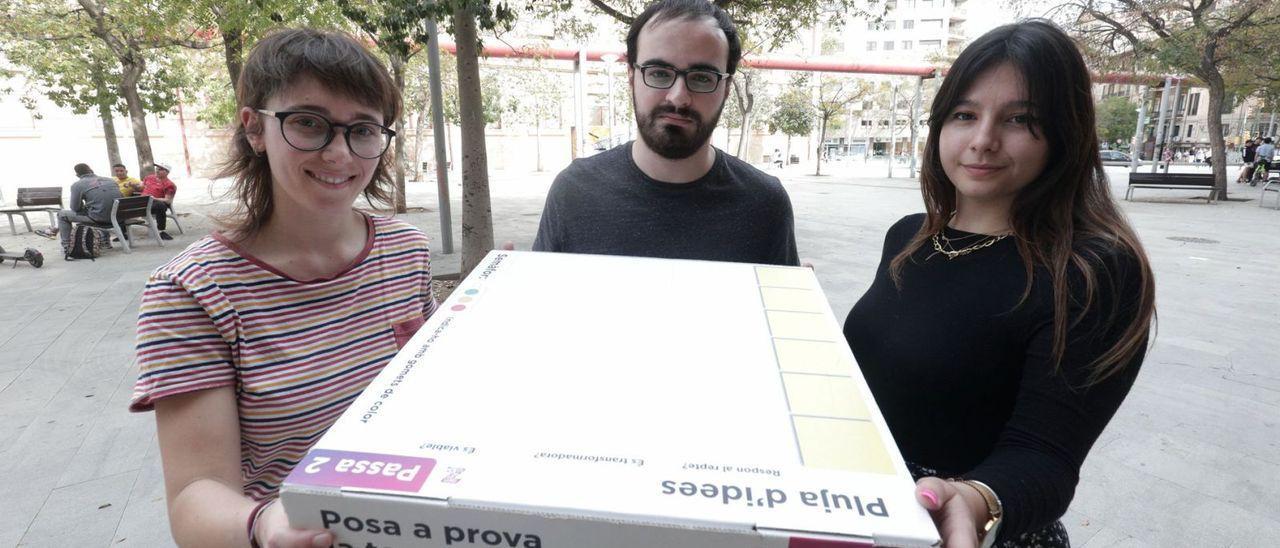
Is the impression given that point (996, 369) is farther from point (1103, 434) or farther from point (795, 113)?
point (795, 113)

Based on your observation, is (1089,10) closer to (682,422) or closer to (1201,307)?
(1201,307)

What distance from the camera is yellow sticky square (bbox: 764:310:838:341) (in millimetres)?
1017

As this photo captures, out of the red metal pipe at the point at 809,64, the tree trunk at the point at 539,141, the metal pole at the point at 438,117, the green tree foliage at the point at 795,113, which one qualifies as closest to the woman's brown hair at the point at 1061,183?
the metal pole at the point at 438,117

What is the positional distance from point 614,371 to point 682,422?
0.15 metres

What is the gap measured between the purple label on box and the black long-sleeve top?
0.85 m

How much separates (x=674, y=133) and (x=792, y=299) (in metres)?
0.70

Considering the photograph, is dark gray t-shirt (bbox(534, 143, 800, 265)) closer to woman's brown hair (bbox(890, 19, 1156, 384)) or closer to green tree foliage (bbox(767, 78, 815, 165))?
woman's brown hair (bbox(890, 19, 1156, 384))

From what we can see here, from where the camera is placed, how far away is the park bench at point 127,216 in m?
8.51

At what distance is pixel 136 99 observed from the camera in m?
11.1

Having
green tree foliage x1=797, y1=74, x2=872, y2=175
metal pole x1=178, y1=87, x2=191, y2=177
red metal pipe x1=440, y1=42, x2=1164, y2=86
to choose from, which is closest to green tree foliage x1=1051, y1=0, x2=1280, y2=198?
red metal pipe x1=440, y1=42, x2=1164, y2=86

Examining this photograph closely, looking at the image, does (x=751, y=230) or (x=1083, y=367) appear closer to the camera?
(x=1083, y=367)

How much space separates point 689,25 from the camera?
5.28 feet

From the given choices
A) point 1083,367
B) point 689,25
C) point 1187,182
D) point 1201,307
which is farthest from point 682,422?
point 1187,182

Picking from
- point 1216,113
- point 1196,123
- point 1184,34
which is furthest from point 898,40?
point 1184,34
